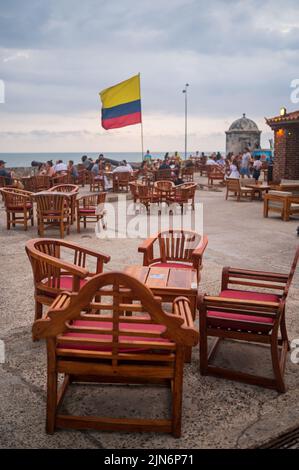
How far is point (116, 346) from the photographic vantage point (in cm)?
237

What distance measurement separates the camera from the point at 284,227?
920 cm

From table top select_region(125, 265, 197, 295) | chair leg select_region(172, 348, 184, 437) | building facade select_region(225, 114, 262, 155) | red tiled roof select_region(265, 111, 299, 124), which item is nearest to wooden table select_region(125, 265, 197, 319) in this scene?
table top select_region(125, 265, 197, 295)

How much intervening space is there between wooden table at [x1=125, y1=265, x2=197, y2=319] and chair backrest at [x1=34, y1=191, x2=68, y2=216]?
4.38 metres

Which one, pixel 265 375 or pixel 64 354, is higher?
pixel 64 354

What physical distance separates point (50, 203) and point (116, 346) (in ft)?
19.9

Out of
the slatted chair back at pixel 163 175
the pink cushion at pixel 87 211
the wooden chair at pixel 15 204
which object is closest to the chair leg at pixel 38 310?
the pink cushion at pixel 87 211

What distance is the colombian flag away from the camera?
41.2 ft

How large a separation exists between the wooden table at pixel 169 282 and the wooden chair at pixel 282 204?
660cm

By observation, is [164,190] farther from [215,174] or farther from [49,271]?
[49,271]

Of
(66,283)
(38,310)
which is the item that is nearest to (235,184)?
(66,283)

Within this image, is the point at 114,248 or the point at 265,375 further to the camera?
the point at 114,248
